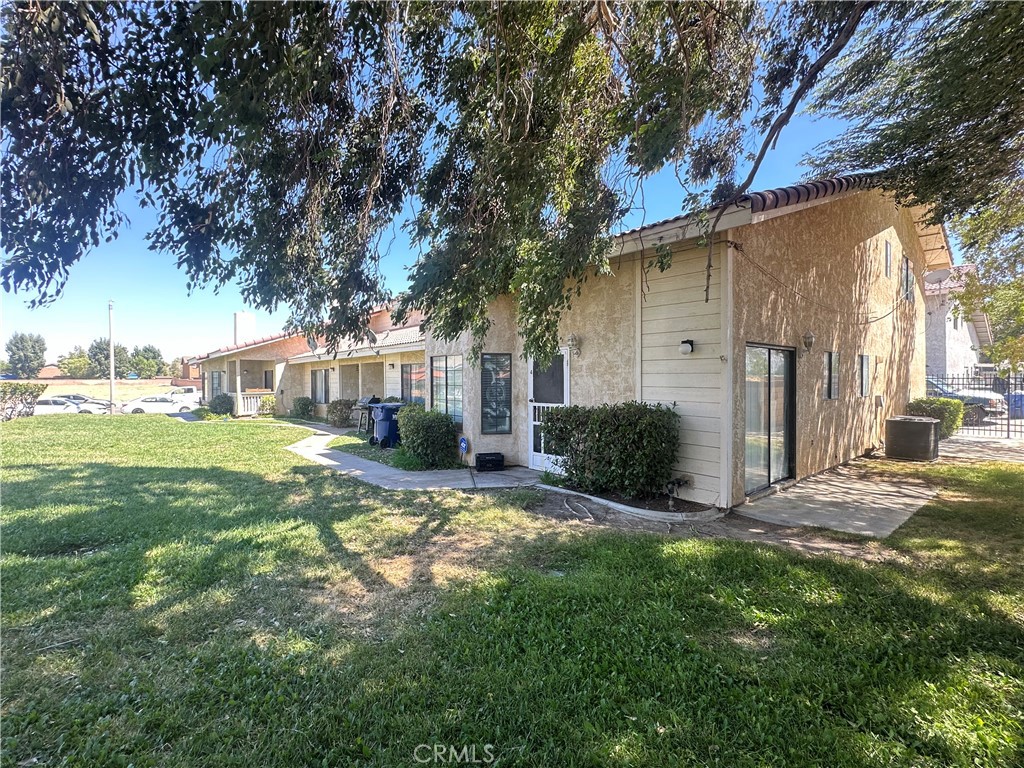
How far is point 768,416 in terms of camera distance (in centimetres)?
731

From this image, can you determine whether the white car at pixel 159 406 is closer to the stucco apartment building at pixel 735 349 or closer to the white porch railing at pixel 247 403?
the white porch railing at pixel 247 403

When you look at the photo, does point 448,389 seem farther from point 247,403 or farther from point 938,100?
point 247,403

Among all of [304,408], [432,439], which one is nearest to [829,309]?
[432,439]

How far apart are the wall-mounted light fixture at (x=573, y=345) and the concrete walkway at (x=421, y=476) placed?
2.33m

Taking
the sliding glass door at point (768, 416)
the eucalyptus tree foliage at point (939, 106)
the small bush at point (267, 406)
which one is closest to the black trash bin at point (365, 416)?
the small bush at point (267, 406)

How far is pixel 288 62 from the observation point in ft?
10.0

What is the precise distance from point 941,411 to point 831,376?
7.22m

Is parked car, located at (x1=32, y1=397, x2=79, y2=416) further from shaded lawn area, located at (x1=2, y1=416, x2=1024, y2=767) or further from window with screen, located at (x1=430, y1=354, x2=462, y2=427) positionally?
shaded lawn area, located at (x1=2, y1=416, x2=1024, y2=767)

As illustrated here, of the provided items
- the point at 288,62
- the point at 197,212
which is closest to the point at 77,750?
the point at 197,212

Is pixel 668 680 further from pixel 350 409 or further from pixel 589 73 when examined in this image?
pixel 350 409

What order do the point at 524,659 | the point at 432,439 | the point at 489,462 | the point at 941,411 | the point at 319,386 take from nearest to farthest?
the point at 524,659
the point at 489,462
the point at 432,439
the point at 941,411
the point at 319,386

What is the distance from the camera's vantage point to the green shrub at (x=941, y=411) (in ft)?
42.5

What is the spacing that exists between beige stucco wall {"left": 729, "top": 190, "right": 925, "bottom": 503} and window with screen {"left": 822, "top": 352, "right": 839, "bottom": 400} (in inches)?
7.3

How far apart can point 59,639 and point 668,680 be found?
3975 mm
